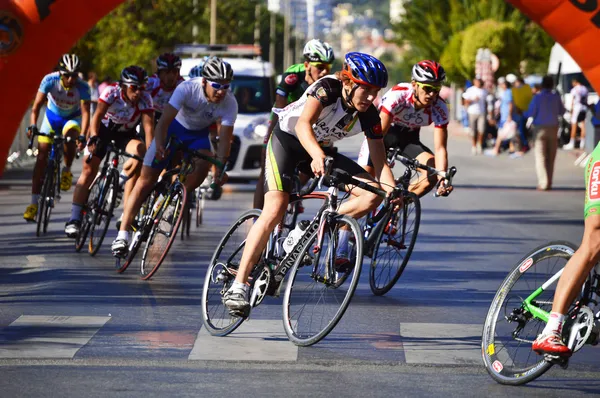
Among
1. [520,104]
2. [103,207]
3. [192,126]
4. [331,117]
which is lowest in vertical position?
[520,104]

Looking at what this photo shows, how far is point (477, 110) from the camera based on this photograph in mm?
35188

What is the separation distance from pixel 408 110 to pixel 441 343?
358 centimetres

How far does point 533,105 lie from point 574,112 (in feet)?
45.2

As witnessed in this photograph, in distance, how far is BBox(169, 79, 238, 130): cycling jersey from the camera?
11430 mm

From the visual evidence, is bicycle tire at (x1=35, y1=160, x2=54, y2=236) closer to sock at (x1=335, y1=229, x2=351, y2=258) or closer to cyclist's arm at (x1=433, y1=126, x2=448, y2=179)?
cyclist's arm at (x1=433, y1=126, x2=448, y2=179)

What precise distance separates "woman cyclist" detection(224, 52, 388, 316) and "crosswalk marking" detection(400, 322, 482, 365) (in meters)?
0.73

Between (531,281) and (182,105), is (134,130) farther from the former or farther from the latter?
(531,281)

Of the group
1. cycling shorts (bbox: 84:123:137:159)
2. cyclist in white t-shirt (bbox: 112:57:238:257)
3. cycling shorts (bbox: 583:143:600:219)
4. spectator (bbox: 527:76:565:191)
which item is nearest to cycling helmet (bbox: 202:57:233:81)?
cyclist in white t-shirt (bbox: 112:57:238:257)

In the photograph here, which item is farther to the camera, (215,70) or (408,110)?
(408,110)

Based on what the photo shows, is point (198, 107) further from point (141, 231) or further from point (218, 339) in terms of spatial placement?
point (218, 339)

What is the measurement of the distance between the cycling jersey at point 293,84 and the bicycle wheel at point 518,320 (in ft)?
19.5

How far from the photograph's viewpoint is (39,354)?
7.62 meters

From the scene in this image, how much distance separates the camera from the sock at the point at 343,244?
7.79 m

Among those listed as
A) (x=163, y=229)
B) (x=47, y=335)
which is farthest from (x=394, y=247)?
(x=47, y=335)
